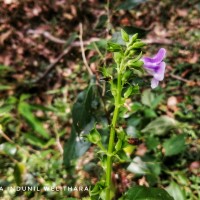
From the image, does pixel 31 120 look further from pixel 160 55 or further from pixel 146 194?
pixel 160 55

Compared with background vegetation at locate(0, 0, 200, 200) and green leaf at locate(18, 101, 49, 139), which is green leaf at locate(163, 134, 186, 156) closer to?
background vegetation at locate(0, 0, 200, 200)

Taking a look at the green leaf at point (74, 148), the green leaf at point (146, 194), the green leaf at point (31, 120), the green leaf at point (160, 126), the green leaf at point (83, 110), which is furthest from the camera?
the green leaf at point (31, 120)

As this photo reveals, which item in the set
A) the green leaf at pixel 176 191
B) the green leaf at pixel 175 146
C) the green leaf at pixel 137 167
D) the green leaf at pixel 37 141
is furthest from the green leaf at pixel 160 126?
the green leaf at pixel 37 141

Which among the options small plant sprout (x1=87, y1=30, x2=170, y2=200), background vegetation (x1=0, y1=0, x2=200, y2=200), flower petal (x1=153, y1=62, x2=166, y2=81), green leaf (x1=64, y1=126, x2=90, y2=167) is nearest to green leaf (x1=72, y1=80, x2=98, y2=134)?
background vegetation (x1=0, y1=0, x2=200, y2=200)

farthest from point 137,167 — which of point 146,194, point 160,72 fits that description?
point 160,72

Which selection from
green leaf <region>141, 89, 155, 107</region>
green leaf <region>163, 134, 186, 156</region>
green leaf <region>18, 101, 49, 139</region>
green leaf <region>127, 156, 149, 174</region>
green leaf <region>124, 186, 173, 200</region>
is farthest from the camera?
green leaf <region>141, 89, 155, 107</region>

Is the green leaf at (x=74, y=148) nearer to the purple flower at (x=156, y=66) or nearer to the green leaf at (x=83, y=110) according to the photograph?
the green leaf at (x=83, y=110)

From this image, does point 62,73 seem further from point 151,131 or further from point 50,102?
point 151,131
